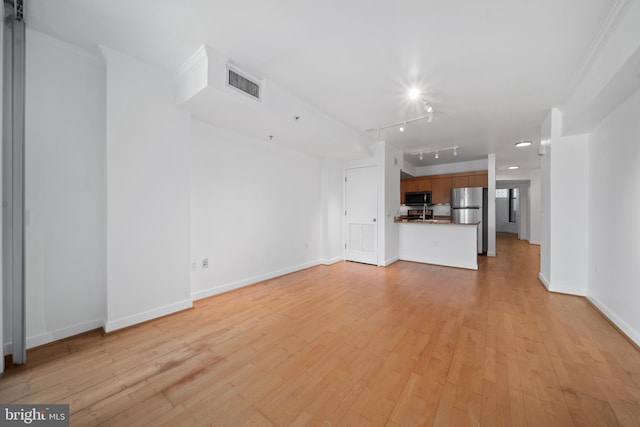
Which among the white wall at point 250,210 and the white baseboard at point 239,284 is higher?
the white wall at point 250,210

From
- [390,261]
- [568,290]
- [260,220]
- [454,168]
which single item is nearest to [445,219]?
[454,168]

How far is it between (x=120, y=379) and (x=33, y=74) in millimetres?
2658

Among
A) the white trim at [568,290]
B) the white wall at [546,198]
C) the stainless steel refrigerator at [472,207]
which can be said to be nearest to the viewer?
the white trim at [568,290]

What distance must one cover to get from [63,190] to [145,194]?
618 millimetres

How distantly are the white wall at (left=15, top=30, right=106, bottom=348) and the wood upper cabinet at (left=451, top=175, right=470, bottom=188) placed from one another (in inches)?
299

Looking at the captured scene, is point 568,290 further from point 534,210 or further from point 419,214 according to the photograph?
point 534,210

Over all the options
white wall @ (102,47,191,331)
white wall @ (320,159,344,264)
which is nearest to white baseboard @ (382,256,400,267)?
white wall @ (320,159,344,264)

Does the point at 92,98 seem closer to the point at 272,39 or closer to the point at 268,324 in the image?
the point at 272,39

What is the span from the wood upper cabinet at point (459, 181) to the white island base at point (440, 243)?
2.36 m

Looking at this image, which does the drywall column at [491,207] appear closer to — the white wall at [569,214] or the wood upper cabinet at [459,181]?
the wood upper cabinet at [459,181]

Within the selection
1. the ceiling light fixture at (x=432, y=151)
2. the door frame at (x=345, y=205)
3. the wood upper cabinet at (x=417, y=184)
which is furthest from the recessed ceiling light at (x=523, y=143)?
the door frame at (x=345, y=205)

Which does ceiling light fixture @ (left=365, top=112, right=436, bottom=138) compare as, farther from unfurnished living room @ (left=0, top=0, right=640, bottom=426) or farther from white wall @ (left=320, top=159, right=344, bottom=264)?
white wall @ (left=320, top=159, right=344, bottom=264)

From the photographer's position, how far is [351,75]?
2.66 meters

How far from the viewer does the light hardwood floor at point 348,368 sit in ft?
4.66
